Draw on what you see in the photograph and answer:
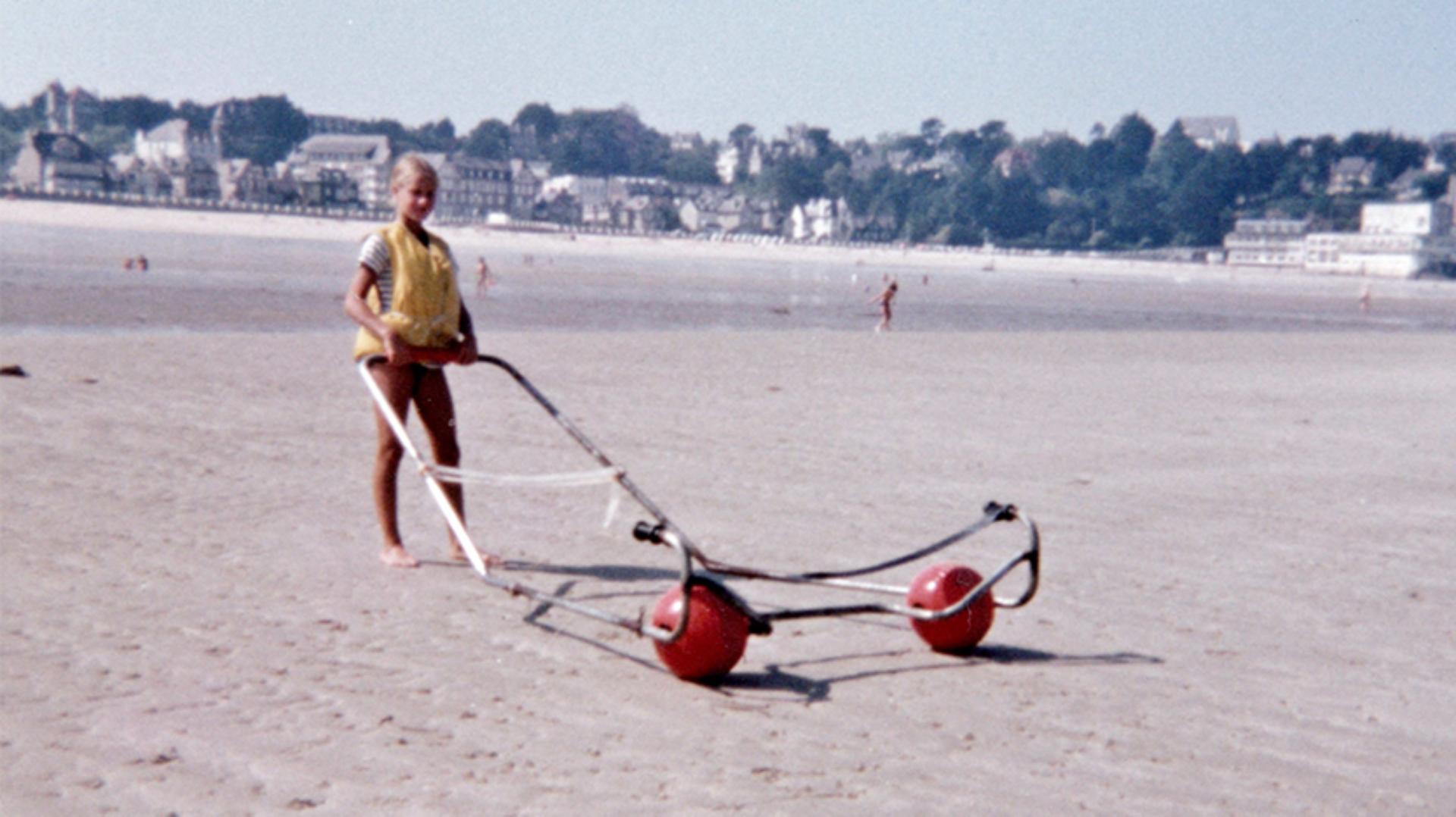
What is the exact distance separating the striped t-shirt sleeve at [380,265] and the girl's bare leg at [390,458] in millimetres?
275

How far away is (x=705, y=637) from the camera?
4633 millimetres

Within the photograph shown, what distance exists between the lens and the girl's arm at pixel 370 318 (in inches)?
224

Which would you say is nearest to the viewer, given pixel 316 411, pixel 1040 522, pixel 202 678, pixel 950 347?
pixel 202 678

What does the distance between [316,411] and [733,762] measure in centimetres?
774

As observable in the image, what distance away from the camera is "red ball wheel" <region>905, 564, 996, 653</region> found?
17.0 ft

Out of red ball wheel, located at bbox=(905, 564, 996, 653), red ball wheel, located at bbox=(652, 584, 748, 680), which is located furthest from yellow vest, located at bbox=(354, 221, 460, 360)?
red ball wheel, located at bbox=(905, 564, 996, 653)

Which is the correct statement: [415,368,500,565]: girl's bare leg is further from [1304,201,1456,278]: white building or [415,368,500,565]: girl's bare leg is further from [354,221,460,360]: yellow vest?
[1304,201,1456,278]: white building

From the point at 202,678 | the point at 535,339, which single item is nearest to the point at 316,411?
the point at 202,678

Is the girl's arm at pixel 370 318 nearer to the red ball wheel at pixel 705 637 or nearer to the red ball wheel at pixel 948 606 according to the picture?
the red ball wheel at pixel 705 637

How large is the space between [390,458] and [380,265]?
830mm

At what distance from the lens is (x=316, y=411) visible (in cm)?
1105

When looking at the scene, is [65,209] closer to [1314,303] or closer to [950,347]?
[1314,303]

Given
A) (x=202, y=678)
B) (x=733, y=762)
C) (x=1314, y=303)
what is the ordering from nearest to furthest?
(x=733, y=762), (x=202, y=678), (x=1314, y=303)

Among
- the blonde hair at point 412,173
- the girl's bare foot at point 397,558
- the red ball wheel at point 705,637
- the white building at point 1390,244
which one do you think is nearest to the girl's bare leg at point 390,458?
the girl's bare foot at point 397,558
